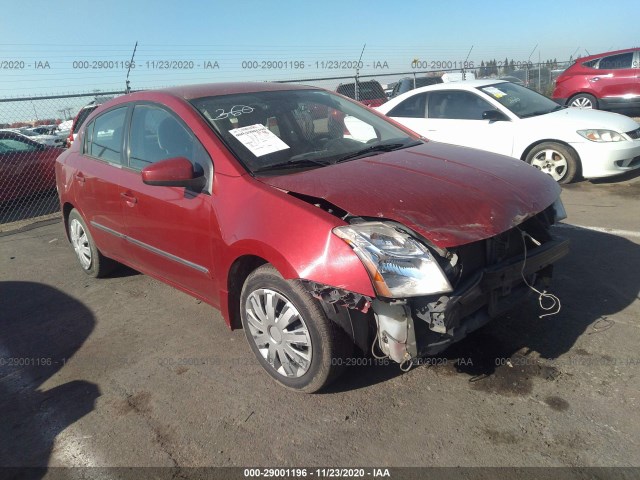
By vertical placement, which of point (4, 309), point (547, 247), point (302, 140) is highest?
point (302, 140)

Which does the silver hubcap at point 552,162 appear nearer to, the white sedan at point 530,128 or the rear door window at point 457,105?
the white sedan at point 530,128

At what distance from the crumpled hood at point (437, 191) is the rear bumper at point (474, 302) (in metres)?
0.25

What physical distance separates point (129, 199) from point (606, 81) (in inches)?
470

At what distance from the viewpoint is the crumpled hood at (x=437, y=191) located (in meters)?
2.55

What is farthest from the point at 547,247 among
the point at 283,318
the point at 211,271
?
the point at 211,271

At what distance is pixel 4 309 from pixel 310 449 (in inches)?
135

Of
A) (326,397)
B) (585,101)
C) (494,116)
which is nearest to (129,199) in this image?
(326,397)

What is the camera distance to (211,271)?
3238 mm

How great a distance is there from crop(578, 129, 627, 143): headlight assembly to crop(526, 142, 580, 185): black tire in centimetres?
26

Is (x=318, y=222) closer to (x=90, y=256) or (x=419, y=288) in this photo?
(x=419, y=288)

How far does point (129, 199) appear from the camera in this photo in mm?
3828

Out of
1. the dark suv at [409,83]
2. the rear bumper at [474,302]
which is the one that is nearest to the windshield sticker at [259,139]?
the rear bumper at [474,302]

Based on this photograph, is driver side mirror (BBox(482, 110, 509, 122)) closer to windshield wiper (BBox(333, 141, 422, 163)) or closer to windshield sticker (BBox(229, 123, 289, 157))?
windshield wiper (BBox(333, 141, 422, 163))

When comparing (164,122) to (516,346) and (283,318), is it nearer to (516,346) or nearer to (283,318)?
(283,318)
